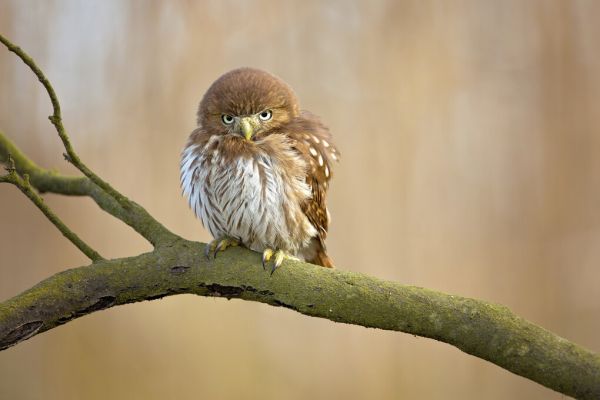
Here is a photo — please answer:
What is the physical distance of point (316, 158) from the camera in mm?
2398

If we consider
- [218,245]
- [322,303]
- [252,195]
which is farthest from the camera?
[252,195]

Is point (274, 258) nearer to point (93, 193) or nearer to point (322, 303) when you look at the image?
point (322, 303)

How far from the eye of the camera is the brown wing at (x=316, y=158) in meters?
2.37

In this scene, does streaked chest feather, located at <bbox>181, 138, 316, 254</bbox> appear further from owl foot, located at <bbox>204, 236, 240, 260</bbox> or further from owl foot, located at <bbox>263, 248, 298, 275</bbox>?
owl foot, located at <bbox>263, 248, 298, 275</bbox>

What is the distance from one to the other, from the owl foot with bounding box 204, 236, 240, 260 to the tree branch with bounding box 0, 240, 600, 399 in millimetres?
20

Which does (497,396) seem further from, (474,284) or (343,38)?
→ (343,38)

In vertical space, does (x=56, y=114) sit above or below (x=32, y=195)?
above

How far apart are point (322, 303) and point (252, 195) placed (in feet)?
1.88

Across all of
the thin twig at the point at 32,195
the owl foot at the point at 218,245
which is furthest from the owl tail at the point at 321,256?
the thin twig at the point at 32,195

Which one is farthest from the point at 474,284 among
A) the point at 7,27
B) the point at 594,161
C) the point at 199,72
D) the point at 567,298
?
the point at 7,27

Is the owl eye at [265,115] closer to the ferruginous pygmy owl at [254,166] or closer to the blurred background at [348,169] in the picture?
the ferruginous pygmy owl at [254,166]

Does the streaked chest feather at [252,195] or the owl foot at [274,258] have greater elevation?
the streaked chest feather at [252,195]

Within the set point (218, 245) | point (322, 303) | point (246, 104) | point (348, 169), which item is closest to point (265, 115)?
point (246, 104)

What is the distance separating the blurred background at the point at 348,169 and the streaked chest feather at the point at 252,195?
1.58m
